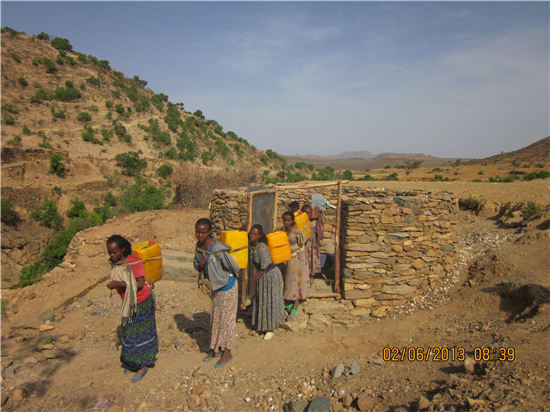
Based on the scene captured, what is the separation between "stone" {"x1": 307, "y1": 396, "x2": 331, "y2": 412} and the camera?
295cm

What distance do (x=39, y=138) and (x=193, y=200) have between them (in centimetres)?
1674

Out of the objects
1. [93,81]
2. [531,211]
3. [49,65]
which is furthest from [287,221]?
[49,65]

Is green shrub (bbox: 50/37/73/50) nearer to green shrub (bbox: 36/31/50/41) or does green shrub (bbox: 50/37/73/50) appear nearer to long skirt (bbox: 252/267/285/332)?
green shrub (bbox: 36/31/50/41)

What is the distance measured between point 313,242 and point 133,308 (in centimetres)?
338

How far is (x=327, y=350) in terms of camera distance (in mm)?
4340

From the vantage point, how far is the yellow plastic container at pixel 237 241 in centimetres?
398

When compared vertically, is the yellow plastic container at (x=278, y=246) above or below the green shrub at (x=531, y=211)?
below

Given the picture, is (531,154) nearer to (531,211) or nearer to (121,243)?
(531,211)

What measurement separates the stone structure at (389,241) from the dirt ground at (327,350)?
0.34 m

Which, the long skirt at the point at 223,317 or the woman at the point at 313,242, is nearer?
the long skirt at the point at 223,317

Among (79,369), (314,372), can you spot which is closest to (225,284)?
(314,372)

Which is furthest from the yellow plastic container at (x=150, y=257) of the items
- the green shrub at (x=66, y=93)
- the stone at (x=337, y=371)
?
the green shrub at (x=66, y=93)

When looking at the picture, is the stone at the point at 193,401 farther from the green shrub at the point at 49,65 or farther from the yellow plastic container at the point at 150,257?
the green shrub at the point at 49,65
